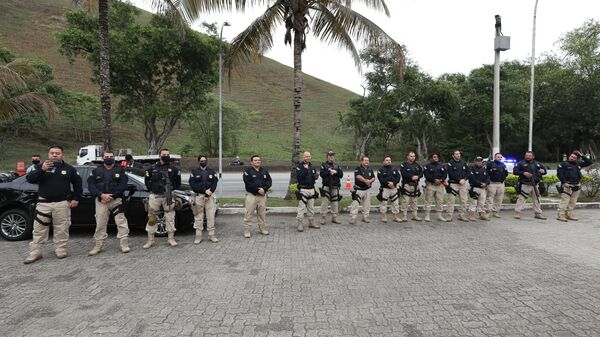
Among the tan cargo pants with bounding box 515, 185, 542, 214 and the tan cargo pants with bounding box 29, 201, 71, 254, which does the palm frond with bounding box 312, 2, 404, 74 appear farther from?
the tan cargo pants with bounding box 29, 201, 71, 254

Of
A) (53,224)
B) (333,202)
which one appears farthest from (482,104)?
(53,224)

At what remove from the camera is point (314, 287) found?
4.57 meters

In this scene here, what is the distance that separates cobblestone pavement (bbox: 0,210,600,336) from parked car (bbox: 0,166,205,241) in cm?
34

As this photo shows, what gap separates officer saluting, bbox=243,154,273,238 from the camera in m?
7.30

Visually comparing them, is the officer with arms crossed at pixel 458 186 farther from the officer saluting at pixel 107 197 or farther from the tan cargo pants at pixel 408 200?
the officer saluting at pixel 107 197

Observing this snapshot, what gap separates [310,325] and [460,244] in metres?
4.23

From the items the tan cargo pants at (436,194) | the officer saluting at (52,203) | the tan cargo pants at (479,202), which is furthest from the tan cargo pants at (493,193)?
the officer saluting at (52,203)

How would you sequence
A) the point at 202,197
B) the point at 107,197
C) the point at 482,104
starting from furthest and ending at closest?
the point at 482,104, the point at 202,197, the point at 107,197

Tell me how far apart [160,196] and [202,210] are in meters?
0.83

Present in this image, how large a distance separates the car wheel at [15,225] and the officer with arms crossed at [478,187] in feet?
32.1

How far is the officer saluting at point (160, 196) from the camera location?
21.5 ft

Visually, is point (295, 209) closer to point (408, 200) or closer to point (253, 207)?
point (253, 207)

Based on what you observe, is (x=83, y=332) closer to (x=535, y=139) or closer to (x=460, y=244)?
(x=460, y=244)

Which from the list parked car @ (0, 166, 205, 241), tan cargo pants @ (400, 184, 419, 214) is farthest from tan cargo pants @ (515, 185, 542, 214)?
parked car @ (0, 166, 205, 241)
